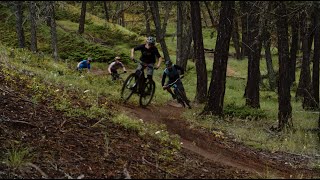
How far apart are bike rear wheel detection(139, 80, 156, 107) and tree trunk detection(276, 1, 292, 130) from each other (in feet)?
12.6

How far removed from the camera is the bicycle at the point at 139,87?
1241 cm

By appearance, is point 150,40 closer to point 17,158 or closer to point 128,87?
point 128,87

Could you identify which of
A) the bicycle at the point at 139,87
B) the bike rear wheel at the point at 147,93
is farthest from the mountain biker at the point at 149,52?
the bike rear wheel at the point at 147,93

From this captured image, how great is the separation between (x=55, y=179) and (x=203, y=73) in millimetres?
12330

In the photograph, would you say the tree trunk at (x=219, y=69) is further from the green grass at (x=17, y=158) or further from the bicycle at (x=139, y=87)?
the green grass at (x=17, y=158)

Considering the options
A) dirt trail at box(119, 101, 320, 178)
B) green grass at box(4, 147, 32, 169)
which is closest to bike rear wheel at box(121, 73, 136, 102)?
dirt trail at box(119, 101, 320, 178)

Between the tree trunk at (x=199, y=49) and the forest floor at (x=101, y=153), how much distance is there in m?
7.55

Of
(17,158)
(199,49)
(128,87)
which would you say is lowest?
(128,87)

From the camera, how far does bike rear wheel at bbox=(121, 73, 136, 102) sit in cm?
1249

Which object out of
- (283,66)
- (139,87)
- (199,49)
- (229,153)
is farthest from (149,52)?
(229,153)

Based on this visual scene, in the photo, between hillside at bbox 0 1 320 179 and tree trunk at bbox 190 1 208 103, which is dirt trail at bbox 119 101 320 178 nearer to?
hillside at bbox 0 1 320 179

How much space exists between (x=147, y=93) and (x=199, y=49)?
13.8 feet

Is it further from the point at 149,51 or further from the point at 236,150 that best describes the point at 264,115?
the point at 236,150

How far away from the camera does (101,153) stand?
5.73 meters
